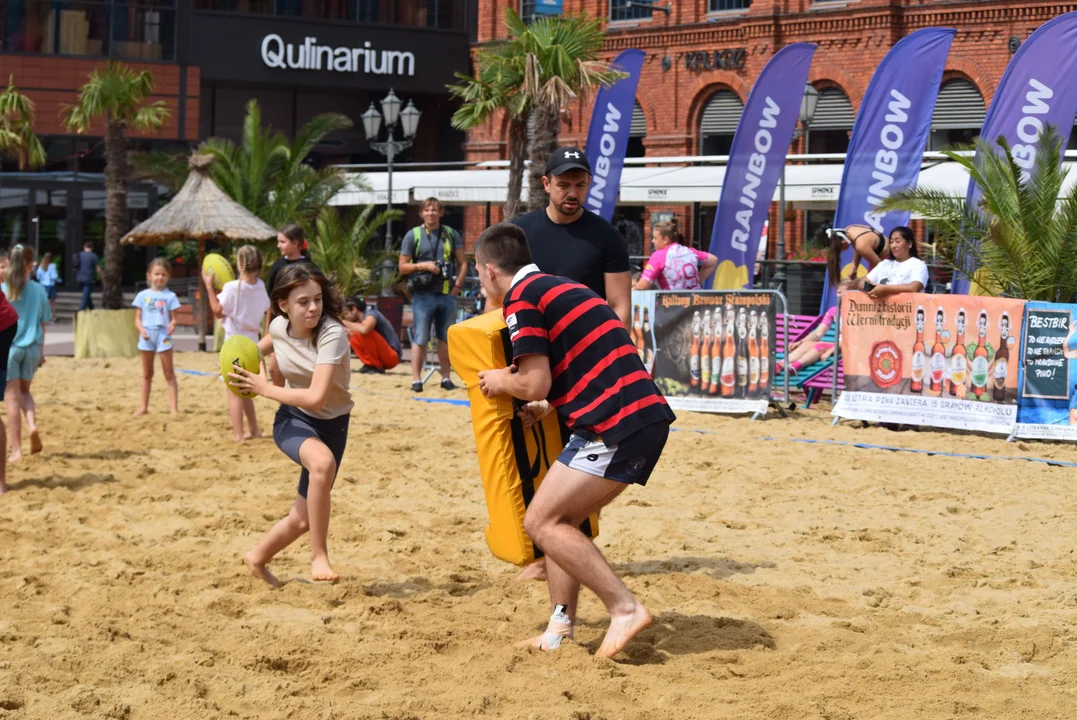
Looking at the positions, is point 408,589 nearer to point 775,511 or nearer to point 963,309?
point 775,511

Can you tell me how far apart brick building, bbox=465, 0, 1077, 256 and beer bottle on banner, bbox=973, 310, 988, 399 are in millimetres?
18174

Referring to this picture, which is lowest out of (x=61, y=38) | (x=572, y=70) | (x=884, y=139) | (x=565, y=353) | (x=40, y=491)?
(x=40, y=491)

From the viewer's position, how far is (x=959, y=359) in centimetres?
1127

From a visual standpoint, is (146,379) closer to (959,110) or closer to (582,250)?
(582,250)

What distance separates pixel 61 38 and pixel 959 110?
23668mm

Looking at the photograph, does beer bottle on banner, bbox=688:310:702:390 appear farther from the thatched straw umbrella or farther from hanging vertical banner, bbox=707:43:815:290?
the thatched straw umbrella

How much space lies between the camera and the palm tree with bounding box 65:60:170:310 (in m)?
27.1

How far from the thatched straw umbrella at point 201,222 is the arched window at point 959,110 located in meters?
16.1

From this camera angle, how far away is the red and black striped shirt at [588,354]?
4754 millimetres

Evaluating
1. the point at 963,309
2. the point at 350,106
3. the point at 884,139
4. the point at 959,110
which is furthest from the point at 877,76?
the point at 350,106

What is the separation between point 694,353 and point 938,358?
7.49ft

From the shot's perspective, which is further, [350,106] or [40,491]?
[350,106]

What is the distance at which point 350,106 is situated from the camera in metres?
41.2

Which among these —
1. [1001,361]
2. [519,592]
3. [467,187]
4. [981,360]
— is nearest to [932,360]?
[981,360]
